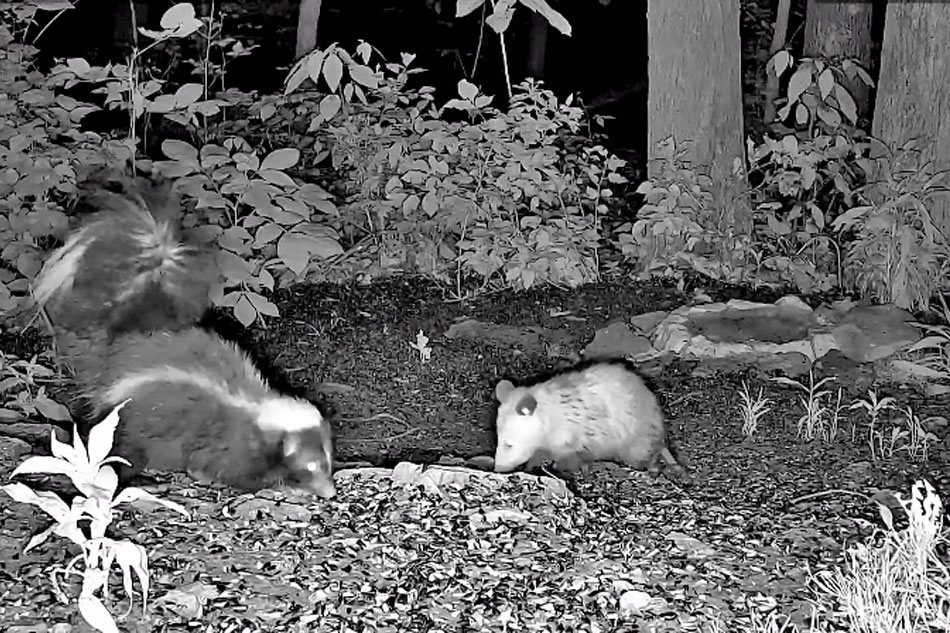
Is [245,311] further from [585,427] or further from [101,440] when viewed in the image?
Result: [101,440]

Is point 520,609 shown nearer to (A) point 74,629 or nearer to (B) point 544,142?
(A) point 74,629

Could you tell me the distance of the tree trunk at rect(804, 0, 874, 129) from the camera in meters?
10.6

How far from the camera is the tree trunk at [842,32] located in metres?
10.6

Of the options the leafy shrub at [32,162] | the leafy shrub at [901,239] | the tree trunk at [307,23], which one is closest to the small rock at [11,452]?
the leafy shrub at [32,162]

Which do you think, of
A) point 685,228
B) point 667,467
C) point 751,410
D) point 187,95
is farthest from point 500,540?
point 685,228

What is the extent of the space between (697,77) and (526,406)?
381 centimetres

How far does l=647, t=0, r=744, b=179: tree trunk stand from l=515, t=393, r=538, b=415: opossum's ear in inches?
134

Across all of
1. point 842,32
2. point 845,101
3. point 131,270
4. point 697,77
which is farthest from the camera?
point 842,32

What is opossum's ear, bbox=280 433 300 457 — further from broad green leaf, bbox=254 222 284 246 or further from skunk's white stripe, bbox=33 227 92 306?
skunk's white stripe, bbox=33 227 92 306

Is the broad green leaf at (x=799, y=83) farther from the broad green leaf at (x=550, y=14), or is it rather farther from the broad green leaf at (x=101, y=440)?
the broad green leaf at (x=101, y=440)

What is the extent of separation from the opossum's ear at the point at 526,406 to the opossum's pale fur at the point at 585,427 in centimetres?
2

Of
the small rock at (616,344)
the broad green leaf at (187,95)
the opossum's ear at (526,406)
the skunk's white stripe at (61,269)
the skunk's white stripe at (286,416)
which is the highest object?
the broad green leaf at (187,95)

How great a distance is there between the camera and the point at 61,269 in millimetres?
4867

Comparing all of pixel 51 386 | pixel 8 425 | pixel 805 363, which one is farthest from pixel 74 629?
pixel 805 363
